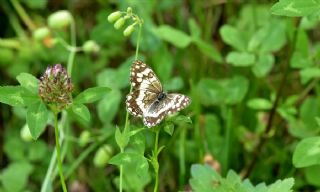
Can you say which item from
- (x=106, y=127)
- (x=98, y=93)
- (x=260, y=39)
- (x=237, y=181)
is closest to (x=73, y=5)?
(x=106, y=127)

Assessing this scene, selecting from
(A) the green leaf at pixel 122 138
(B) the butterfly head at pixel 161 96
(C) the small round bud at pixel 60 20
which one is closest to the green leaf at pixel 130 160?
(A) the green leaf at pixel 122 138

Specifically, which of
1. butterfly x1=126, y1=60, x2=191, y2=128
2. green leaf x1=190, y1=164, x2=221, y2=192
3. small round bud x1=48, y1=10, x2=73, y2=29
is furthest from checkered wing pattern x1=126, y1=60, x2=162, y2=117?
small round bud x1=48, y1=10, x2=73, y2=29

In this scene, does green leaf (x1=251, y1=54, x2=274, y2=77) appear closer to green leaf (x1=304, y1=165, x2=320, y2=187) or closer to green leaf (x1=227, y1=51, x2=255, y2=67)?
green leaf (x1=227, y1=51, x2=255, y2=67)

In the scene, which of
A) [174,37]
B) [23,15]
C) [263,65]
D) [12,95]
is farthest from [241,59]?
[23,15]

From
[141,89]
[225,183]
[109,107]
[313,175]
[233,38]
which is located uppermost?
[233,38]

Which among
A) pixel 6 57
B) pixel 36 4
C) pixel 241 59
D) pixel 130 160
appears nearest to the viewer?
pixel 130 160

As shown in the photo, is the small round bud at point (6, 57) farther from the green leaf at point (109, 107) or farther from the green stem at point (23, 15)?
the green leaf at point (109, 107)

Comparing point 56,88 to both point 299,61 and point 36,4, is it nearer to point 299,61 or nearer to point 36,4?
point 299,61
